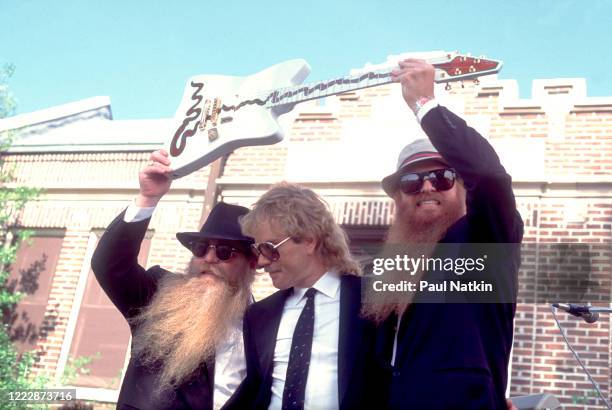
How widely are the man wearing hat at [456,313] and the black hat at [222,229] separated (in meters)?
1.03

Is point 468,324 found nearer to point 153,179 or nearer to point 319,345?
point 319,345

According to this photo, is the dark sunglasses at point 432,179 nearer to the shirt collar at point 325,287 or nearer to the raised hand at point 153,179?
the shirt collar at point 325,287

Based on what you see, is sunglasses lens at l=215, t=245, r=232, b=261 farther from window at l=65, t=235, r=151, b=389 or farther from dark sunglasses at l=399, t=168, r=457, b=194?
window at l=65, t=235, r=151, b=389

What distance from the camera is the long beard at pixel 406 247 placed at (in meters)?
2.15

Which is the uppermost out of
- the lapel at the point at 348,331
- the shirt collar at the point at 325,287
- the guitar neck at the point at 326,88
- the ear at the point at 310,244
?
the guitar neck at the point at 326,88

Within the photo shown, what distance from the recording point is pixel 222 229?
10.1 feet

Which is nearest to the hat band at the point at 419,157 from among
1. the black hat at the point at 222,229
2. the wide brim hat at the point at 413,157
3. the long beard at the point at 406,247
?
the wide brim hat at the point at 413,157

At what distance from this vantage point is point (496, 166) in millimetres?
1880

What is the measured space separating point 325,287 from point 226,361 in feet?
1.96

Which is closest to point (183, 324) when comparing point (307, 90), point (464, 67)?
point (307, 90)

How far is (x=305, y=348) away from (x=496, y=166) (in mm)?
924

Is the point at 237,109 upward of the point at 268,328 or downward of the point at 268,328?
upward

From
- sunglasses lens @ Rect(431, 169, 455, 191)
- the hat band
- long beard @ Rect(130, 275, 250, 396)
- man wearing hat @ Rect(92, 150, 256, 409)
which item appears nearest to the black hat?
man wearing hat @ Rect(92, 150, 256, 409)

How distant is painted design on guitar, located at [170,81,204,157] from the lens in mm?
3301
